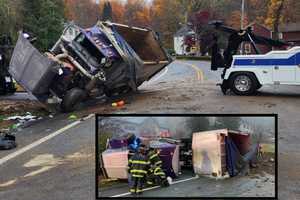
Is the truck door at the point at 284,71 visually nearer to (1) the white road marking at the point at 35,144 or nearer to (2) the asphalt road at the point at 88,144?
(2) the asphalt road at the point at 88,144

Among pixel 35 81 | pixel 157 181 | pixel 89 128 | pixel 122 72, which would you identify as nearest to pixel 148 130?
pixel 157 181

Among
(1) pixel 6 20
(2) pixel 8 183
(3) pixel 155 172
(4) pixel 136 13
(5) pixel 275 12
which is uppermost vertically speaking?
(4) pixel 136 13

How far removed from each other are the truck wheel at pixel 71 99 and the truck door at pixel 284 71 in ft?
19.5

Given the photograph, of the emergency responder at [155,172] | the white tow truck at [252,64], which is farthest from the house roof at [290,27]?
the emergency responder at [155,172]

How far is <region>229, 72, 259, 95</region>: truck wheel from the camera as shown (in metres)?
15.9

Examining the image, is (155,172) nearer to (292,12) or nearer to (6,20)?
(6,20)

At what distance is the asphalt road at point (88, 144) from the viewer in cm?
662

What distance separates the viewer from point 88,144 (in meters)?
9.56

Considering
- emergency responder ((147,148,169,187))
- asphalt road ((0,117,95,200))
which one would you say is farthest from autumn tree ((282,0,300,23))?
emergency responder ((147,148,169,187))

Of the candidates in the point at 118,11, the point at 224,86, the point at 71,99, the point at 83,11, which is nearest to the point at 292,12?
the point at 224,86

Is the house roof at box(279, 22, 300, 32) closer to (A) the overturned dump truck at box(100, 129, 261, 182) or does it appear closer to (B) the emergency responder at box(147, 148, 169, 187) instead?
(A) the overturned dump truck at box(100, 129, 261, 182)

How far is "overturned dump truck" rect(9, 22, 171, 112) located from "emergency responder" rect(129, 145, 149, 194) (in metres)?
10.1

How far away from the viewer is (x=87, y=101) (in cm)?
1551

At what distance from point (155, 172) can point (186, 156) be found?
0.28 metres
